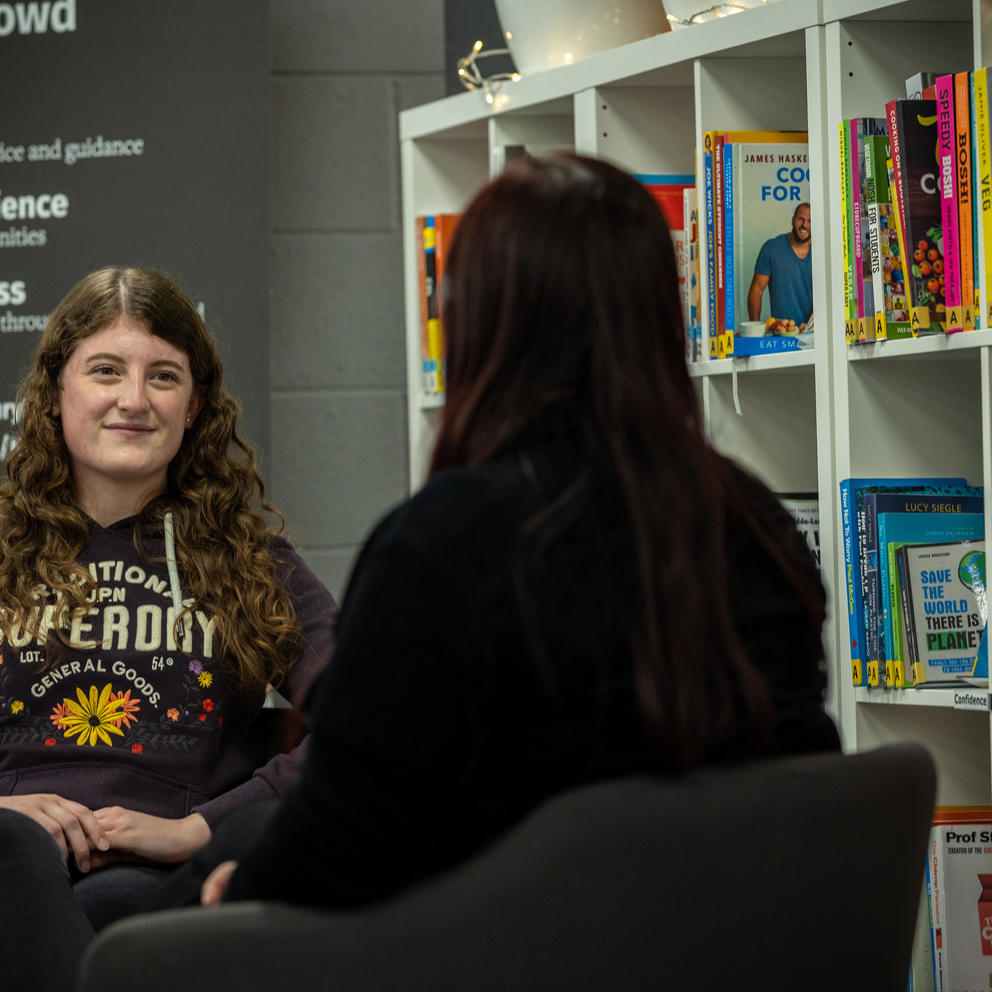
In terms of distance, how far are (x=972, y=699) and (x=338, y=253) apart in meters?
1.77

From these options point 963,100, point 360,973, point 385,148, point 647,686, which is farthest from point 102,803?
point 385,148

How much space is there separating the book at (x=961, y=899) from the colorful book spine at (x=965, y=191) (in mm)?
718

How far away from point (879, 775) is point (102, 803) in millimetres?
1066

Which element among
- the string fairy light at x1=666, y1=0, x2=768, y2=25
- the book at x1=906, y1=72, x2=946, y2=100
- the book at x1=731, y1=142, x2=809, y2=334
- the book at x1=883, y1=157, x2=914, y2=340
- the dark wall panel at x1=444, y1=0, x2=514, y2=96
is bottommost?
the book at x1=883, y1=157, x2=914, y2=340

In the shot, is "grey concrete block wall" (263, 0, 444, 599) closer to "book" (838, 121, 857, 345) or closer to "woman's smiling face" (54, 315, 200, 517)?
"woman's smiling face" (54, 315, 200, 517)

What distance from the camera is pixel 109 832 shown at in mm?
1585

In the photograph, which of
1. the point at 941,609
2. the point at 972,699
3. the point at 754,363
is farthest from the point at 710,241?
the point at 972,699

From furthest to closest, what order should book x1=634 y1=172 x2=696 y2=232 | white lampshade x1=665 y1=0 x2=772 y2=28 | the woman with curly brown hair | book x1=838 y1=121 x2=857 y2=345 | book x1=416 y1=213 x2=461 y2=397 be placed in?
book x1=416 y1=213 x2=461 y2=397 → book x1=634 y1=172 x2=696 y2=232 → white lampshade x1=665 y1=0 x2=772 y2=28 → book x1=838 y1=121 x2=857 y2=345 → the woman with curly brown hair

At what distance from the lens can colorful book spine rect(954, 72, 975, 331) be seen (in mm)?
1721

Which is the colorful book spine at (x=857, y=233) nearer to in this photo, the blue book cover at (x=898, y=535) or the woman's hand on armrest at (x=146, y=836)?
the blue book cover at (x=898, y=535)

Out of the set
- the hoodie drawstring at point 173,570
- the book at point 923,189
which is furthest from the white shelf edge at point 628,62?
the hoodie drawstring at point 173,570

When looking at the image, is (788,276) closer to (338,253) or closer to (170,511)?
(170,511)

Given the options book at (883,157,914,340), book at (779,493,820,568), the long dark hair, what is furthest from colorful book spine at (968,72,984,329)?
the long dark hair

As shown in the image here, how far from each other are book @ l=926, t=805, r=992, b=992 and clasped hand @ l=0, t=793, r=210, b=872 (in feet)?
3.39
